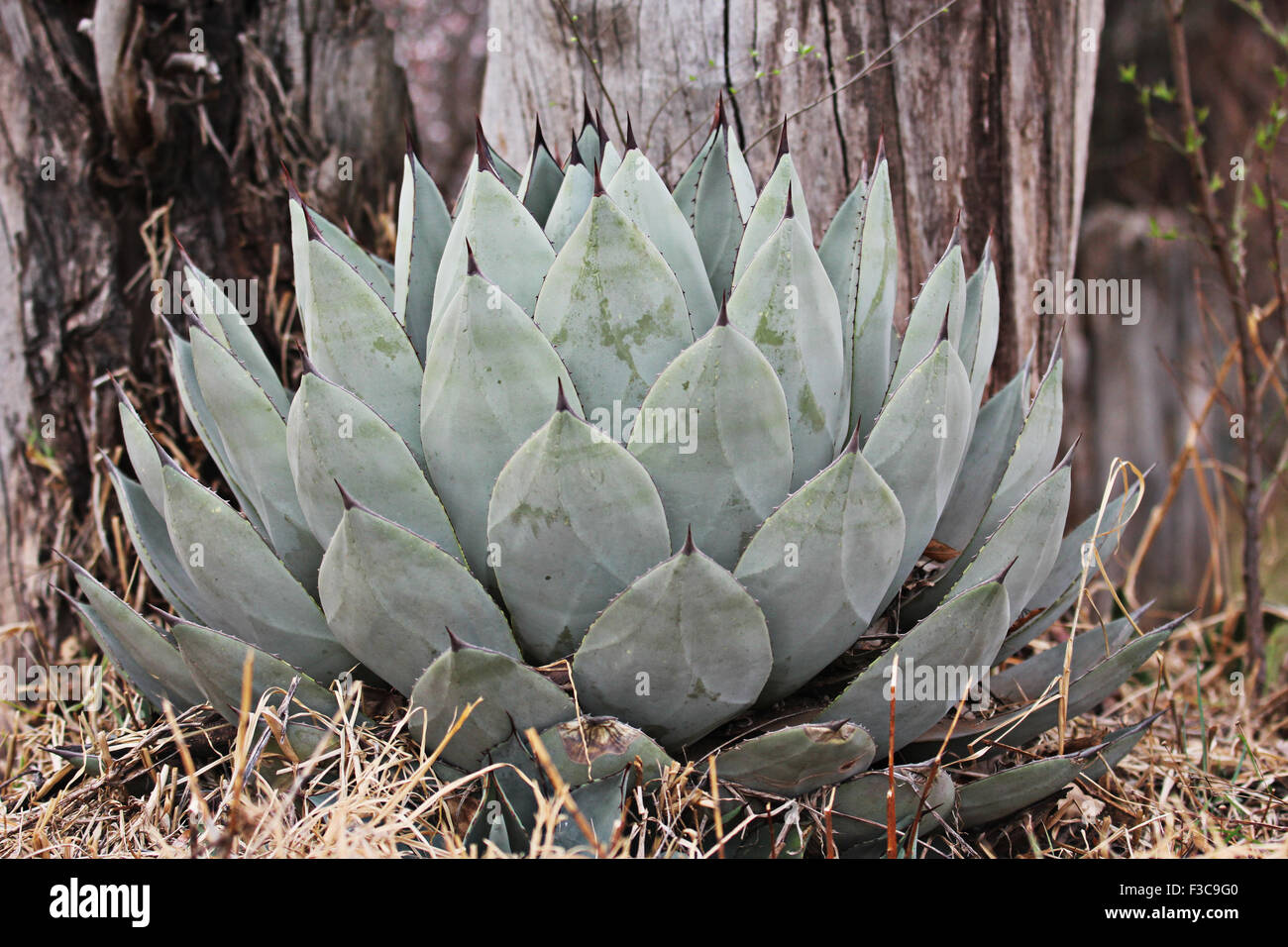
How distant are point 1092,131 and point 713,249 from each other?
174 inches

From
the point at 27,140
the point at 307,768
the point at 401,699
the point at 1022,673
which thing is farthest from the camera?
the point at 27,140

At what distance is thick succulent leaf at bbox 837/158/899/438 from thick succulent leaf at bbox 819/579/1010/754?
1.01ft

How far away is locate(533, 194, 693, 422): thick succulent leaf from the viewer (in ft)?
3.72

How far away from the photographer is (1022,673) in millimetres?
1397

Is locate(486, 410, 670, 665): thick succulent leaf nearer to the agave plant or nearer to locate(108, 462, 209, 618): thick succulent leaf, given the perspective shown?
the agave plant

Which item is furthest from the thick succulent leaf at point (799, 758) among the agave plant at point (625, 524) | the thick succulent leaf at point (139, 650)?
the thick succulent leaf at point (139, 650)

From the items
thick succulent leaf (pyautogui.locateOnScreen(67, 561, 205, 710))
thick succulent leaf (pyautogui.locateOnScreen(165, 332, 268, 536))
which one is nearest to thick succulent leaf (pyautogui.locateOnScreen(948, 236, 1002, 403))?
thick succulent leaf (pyautogui.locateOnScreen(165, 332, 268, 536))

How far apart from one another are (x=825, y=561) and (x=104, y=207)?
1.65 metres

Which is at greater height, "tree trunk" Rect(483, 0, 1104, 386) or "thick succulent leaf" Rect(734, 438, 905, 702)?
"tree trunk" Rect(483, 0, 1104, 386)

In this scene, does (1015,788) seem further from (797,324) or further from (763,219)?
(763,219)

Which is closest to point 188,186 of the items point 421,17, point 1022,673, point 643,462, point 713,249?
point 713,249

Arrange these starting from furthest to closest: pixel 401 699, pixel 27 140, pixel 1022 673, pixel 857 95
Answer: pixel 27 140, pixel 857 95, pixel 1022 673, pixel 401 699
